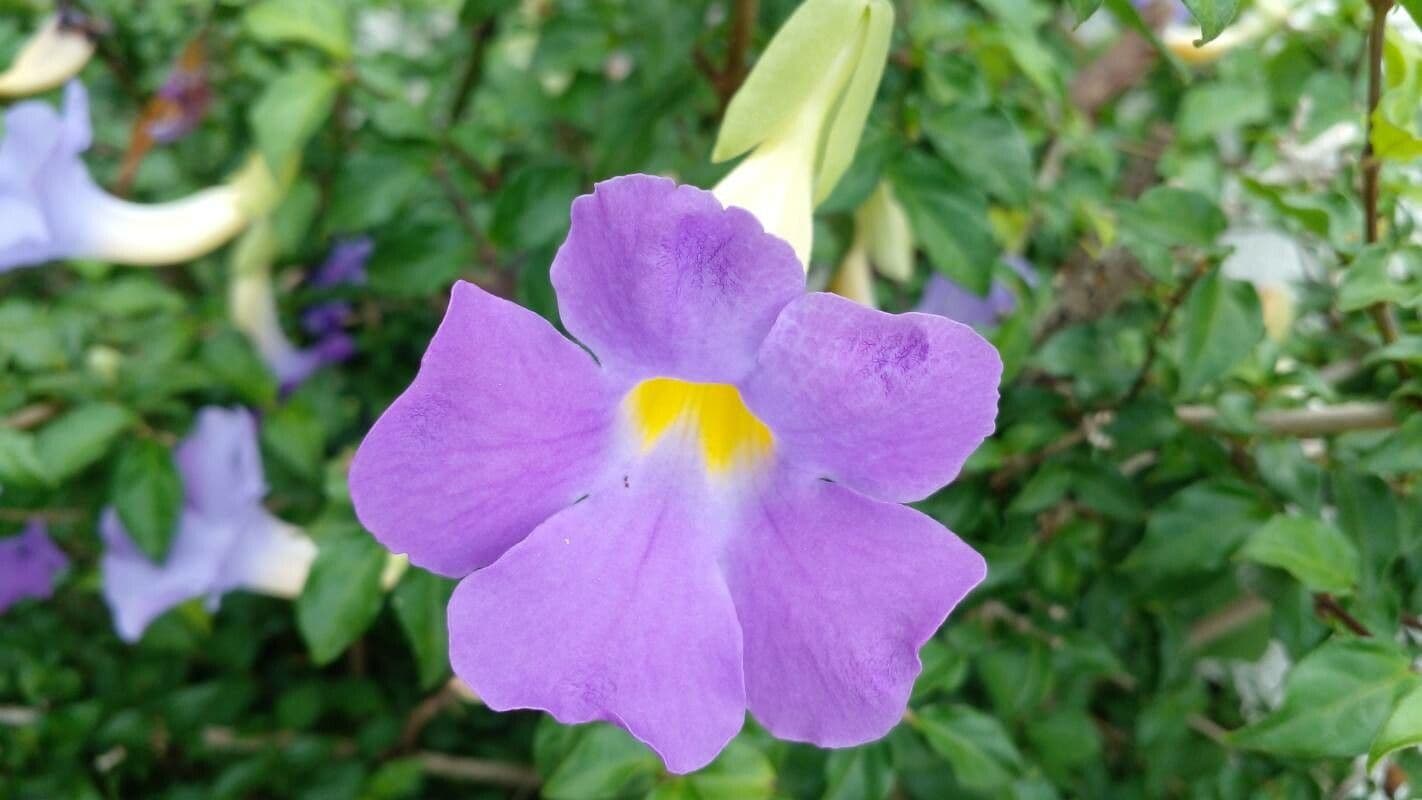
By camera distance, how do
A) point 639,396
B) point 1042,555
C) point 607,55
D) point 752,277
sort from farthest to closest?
point 607,55
point 1042,555
point 639,396
point 752,277

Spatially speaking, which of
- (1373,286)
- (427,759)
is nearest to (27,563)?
(427,759)

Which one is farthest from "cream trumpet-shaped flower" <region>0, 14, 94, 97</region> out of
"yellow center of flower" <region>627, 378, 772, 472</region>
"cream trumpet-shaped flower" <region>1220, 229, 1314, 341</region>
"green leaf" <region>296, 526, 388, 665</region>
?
"cream trumpet-shaped flower" <region>1220, 229, 1314, 341</region>

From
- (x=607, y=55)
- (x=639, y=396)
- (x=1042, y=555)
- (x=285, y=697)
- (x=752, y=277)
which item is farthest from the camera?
(x=285, y=697)

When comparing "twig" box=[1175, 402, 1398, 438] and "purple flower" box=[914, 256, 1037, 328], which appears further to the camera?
"purple flower" box=[914, 256, 1037, 328]

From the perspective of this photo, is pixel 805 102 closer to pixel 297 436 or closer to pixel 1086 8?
pixel 1086 8

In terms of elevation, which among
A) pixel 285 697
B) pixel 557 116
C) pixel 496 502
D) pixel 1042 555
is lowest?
pixel 285 697

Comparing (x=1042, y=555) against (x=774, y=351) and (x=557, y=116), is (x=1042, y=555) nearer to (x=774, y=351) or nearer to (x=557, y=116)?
(x=774, y=351)

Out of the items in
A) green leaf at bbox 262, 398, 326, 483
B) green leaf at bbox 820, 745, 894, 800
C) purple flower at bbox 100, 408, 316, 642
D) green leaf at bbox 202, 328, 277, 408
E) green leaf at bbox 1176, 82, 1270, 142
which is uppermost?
green leaf at bbox 1176, 82, 1270, 142

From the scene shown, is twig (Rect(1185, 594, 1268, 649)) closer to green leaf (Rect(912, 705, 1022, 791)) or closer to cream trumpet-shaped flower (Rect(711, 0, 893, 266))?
green leaf (Rect(912, 705, 1022, 791))

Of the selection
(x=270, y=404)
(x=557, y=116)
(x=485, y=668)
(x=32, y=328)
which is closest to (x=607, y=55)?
(x=557, y=116)
